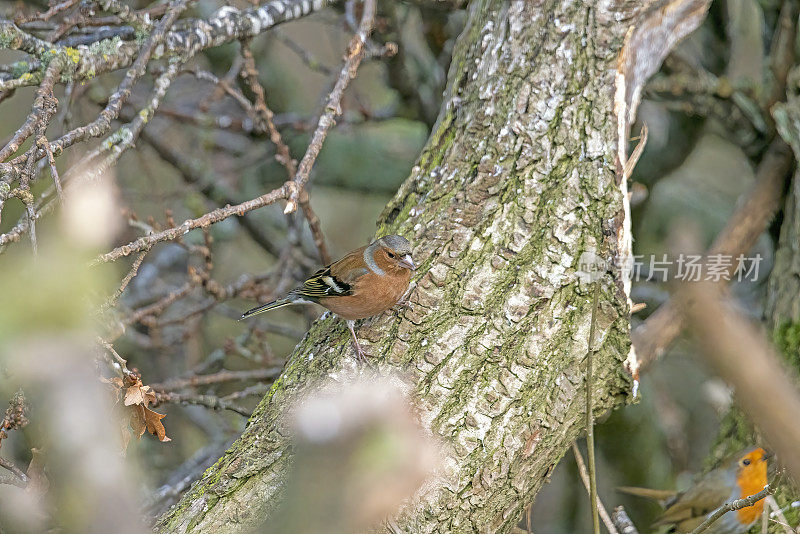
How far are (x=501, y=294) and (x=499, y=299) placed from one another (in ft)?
0.08

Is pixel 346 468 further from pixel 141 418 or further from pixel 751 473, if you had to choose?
pixel 751 473

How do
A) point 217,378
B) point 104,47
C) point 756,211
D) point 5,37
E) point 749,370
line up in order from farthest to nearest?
1. point 756,211
2. point 217,378
3. point 104,47
4. point 5,37
5. point 749,370

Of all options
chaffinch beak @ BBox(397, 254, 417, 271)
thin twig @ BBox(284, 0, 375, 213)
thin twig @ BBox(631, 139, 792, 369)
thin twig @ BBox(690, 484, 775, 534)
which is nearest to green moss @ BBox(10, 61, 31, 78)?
thin twig @ BBox(284, 0, 375, 213)

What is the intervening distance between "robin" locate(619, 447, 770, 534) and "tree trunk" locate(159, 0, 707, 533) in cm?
137

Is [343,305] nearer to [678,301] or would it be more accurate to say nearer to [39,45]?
[39,45]

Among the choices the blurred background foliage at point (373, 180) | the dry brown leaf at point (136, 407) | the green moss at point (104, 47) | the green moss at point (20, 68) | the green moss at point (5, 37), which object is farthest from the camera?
the blurred background foliage at point (373, 180)

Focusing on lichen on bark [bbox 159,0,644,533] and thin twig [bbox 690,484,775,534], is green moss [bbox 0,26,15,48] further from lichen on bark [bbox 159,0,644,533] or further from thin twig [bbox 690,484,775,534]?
thin twig [bbox 690,484,775,534]

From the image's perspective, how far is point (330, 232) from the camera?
27.6 ft

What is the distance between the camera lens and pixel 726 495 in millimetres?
4395

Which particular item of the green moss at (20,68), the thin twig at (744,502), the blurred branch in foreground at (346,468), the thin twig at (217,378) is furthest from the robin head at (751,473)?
the green moss at (20,68)

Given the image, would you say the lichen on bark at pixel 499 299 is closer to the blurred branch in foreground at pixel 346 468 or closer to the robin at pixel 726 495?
the robin at pixel 726 495

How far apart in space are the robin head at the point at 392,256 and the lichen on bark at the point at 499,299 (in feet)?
0.24

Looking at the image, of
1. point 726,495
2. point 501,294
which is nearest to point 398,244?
point 501,294

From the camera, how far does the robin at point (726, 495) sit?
4.33 m
